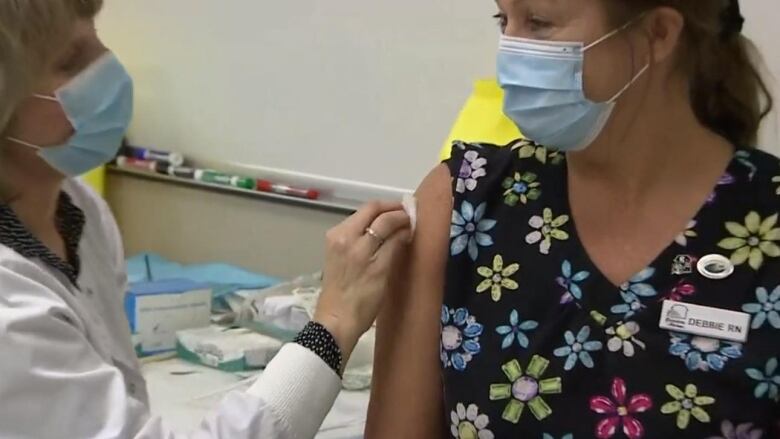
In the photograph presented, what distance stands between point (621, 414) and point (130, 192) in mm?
1911

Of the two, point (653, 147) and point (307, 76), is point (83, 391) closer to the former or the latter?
point (653, 147)

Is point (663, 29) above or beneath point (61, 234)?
above

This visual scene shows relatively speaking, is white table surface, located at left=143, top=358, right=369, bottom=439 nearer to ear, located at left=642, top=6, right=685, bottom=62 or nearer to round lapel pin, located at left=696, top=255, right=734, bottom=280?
round lapel pin, located at left=696, top=255, right=734, bottom=280

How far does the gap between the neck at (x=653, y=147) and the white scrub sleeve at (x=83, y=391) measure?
1.53ft

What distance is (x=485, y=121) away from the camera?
1.92m

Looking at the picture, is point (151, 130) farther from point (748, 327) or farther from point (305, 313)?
point (748, 327)

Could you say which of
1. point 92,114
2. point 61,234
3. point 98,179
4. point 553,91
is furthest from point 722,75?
point 98,179

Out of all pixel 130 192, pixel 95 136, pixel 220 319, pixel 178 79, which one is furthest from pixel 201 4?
pixel 95 136

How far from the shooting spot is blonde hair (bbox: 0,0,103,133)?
1255mm

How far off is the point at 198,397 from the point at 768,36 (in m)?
1.20

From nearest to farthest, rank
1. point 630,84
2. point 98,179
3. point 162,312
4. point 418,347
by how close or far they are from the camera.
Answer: point 630,84
point 418,347
point 162,312
point 98,179

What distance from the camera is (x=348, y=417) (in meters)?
1.80

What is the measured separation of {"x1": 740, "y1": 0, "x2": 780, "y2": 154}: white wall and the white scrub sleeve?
3.29 feet

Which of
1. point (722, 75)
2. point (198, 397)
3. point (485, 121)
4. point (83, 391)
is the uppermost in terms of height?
point (722, 75)
